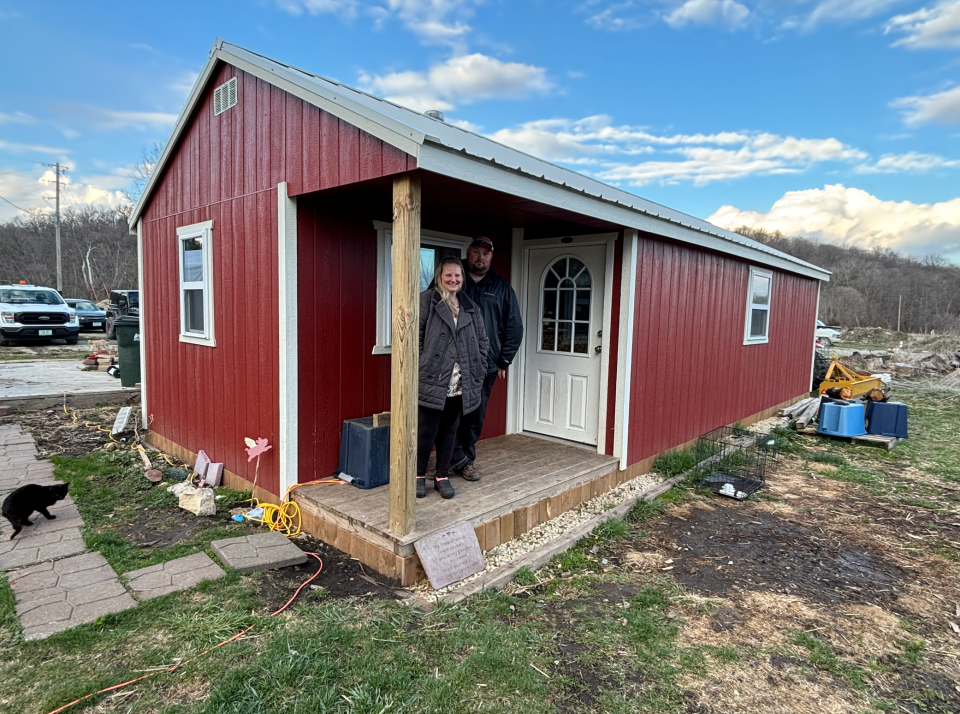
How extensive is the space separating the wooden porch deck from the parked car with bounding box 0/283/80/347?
16.3 m

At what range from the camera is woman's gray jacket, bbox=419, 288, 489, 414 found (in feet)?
11.2

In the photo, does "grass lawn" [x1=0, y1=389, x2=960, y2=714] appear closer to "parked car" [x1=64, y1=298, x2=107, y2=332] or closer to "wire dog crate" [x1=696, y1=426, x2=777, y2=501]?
"wire dog crate" [x1=696, y1=426, x2=777, y2=501]

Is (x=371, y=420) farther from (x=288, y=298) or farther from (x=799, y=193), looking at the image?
(x=799, y=193)

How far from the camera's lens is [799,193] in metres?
39.7

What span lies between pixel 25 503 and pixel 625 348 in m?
4.61

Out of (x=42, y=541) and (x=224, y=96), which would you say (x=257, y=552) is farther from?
(x=224, y=96)

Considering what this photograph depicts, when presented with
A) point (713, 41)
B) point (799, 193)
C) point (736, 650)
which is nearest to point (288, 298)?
point (736, 650)

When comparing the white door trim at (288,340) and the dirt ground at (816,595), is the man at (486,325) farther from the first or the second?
the dirt ground at (816,595)

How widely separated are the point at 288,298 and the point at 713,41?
477 inches

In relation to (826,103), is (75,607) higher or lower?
lower

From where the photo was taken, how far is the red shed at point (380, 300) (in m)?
3.11

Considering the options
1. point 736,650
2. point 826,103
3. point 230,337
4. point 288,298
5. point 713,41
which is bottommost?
point 736,650

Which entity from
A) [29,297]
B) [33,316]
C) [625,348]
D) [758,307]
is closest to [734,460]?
[625,348]

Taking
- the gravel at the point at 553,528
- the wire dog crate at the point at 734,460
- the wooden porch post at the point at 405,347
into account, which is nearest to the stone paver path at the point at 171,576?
the wooden porch post at the point at 405,347
